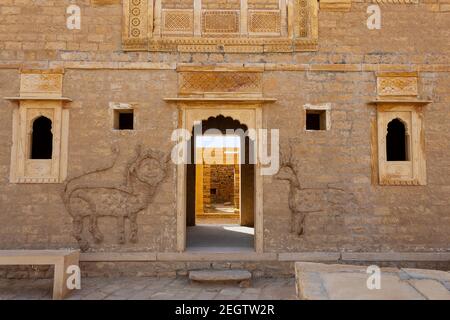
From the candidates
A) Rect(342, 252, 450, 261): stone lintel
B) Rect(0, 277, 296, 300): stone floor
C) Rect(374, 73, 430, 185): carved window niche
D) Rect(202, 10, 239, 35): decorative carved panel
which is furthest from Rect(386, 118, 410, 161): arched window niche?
Rect(202, 10, 239, 35): decorative carved panel

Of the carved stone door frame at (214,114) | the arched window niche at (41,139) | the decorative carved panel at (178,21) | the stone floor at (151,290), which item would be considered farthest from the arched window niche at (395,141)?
the arched window niche at (41,139)

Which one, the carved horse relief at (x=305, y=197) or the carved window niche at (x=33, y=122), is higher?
the carved window niche at (x=33, y=122)

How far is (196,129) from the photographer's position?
10227mm

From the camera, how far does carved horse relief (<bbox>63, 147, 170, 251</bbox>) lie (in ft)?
21.6

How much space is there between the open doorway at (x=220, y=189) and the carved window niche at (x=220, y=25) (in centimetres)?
223

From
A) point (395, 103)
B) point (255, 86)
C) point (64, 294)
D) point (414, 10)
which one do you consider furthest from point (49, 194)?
point (414, 10)

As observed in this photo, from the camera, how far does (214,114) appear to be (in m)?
6.79

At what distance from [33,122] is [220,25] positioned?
3979mm

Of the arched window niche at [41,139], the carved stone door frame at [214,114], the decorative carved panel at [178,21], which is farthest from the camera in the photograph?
the arched window niche at [41,139]

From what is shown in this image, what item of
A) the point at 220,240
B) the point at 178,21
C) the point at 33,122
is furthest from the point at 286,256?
the point at 33,122

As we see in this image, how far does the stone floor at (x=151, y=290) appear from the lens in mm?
5492

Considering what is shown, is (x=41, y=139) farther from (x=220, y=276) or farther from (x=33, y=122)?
(x=220, y=276)

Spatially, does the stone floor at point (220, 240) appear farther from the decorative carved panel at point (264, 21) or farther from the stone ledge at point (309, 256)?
the decorative carved panel at point (264, 21)

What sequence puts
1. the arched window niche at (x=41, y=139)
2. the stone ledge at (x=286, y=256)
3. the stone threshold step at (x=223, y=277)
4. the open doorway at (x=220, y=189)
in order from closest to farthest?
the stone threshold step at (x=223, y=277) < the stone ledge at (x=286, y=256) < the arched window niche at (x=41, y=139) < the open doorway at (x=220, y=189)
